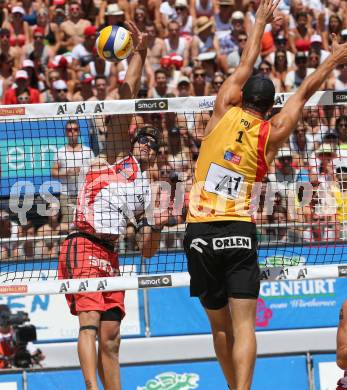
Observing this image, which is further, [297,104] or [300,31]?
[300,31]

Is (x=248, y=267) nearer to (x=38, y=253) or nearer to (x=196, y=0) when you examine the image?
(x=38, y=253)

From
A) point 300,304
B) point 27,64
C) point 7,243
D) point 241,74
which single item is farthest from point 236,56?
point 241,74

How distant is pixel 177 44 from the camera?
16.4 m

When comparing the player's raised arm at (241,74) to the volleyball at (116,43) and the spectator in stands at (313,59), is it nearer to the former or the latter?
the volleyball at (116,43)

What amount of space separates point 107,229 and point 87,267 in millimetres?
383

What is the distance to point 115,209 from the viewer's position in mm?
8305

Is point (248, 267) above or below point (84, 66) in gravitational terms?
below

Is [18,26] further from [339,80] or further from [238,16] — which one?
[339,80]

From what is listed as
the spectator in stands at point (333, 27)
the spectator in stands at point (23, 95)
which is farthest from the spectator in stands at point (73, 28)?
the spectator in stands at point (333, 27)

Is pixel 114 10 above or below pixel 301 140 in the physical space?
above

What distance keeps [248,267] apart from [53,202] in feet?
11.3

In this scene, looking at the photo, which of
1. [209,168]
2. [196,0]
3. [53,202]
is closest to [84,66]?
[196,0]

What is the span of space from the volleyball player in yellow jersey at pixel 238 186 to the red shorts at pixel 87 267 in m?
1.19

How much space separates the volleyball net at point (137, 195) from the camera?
27.0 ft
